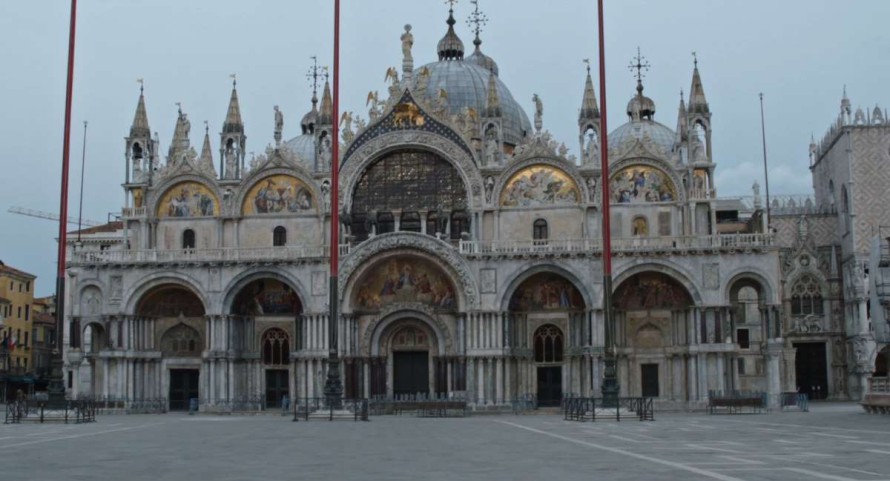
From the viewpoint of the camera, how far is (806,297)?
232ft

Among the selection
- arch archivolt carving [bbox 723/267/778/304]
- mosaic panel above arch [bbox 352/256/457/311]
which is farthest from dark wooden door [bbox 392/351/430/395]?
arch archivolt carving [bbox 723/267/778/304]

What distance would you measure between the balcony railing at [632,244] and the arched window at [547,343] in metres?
4.60

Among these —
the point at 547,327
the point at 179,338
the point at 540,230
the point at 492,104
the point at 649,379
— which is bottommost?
the point at 649,379

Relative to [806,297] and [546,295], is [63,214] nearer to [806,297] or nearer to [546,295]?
[546,295]

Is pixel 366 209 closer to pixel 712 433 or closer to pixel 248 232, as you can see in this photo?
pixel 248 232

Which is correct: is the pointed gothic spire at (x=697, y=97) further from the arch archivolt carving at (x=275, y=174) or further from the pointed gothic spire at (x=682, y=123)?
the arch archivolt carving at (x=275, y=174)

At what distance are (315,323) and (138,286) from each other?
9916mm

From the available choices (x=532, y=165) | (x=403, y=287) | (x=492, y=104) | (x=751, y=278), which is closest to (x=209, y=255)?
(x=403, y=287)

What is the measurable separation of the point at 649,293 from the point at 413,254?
12.4 meters

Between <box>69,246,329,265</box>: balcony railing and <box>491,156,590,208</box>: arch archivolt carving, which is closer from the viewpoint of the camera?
<box>69,246,329,265</box>: balcony railing

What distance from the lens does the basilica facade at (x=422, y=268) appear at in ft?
181

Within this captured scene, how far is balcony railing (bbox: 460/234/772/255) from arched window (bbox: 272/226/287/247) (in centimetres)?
1074

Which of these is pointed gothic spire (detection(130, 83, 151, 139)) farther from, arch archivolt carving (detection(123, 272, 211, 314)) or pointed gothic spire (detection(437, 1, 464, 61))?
pointed gothic spire (detection(437, 1, 464, 61))

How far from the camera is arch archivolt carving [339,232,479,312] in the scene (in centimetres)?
5547
